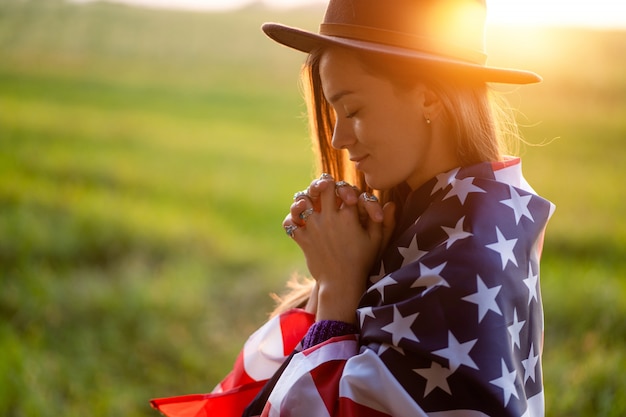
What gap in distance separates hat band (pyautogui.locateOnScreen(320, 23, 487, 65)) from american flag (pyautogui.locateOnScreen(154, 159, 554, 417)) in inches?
10.4

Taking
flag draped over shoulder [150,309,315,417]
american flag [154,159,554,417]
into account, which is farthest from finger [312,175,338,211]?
flag draped over shoulder [150,309,315,417]

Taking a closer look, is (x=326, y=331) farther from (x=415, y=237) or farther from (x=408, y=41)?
(x=408, y=41)

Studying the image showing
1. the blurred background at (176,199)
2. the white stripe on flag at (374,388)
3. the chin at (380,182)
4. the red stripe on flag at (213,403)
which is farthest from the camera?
the blurred background at (176,199)

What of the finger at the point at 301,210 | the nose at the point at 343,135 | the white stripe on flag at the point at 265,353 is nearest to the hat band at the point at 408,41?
the nose at the point at 343,135

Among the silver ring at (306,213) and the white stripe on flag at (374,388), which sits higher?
the silver ring at (306,213)

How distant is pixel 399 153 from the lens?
1.51 metres

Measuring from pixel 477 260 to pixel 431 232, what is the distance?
139 millimetres

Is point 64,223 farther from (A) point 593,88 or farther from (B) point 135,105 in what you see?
(A) point 593,88

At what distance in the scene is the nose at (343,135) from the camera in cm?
154

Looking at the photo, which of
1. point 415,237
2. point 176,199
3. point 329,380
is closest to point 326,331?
point 329,380

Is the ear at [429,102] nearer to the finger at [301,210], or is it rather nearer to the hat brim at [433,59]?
the hat brim at [433,59]

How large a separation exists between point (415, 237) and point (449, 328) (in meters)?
0.24

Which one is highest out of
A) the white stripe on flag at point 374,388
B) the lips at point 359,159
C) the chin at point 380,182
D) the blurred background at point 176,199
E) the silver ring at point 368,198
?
the lips at point 359,159

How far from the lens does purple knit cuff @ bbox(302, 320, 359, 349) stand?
4.91 ft
